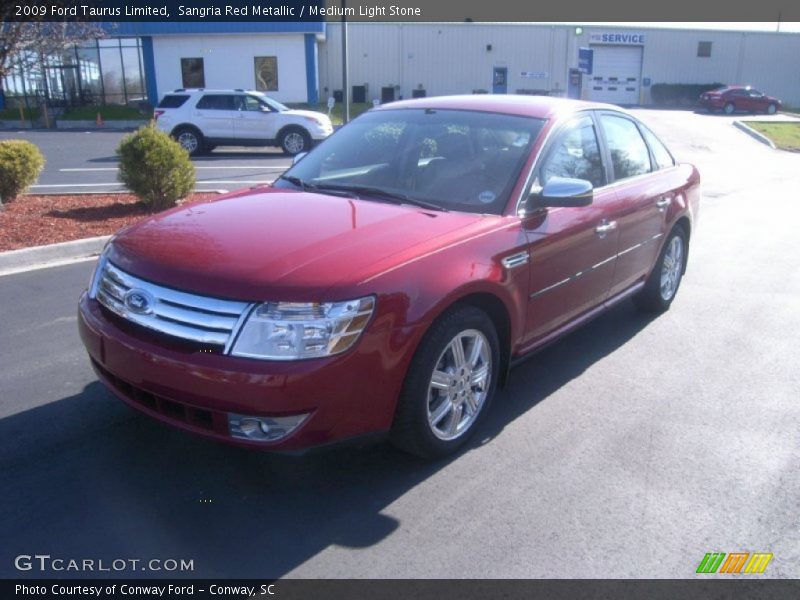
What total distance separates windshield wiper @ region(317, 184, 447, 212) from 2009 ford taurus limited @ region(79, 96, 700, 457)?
18mm

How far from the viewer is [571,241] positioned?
4.33 metres

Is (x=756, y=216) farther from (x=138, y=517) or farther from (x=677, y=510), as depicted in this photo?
(x=138, y=517)

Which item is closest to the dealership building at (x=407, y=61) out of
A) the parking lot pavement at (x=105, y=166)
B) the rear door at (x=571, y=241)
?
the parking lot pavement at (x=105, y=166)

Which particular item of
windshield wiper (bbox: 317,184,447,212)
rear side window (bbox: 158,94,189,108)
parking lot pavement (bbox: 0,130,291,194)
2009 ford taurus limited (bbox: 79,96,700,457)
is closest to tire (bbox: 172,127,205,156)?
parking lot pavement (bbox: 0,130,291,194)

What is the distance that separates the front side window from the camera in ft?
14.3

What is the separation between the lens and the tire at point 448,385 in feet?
11.0

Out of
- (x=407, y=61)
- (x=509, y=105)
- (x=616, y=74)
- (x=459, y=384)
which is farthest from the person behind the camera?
(x=616, y=74)

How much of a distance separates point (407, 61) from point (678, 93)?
1858 centimetres

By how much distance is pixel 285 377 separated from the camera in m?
2.91

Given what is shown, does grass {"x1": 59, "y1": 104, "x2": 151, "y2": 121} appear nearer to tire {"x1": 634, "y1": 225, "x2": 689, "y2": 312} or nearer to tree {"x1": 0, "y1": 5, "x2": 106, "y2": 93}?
tree {"x1": 0, "y1": 5, "x2": 106, "y2": 93}

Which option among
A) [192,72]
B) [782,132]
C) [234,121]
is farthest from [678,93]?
[234,121]

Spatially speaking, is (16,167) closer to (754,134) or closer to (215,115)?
(215,115)

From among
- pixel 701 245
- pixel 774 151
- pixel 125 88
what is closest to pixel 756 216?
pixel 701 245

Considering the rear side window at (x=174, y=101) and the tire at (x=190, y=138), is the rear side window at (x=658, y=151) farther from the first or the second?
the rear side window at (x=174, y=101)
